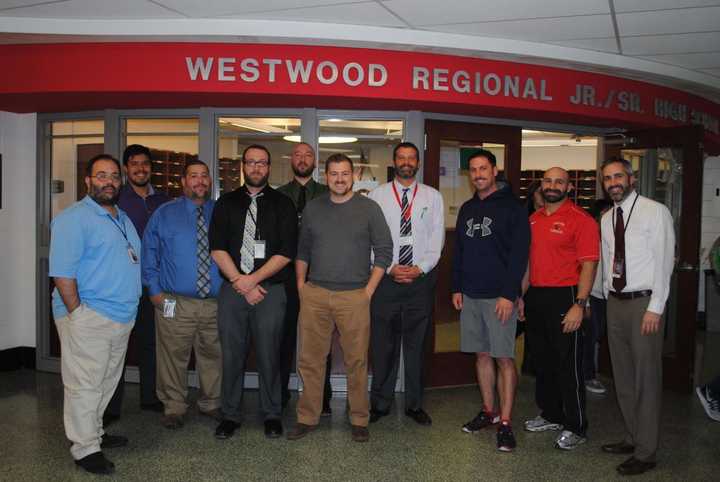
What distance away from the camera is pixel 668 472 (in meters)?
3.50

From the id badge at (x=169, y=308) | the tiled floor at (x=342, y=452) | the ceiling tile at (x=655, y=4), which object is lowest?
the tiled floor at (x=342, y=452)

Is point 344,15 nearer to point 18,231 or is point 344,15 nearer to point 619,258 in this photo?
point 619,258

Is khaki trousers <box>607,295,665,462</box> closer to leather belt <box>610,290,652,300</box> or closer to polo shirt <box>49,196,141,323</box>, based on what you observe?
leather belt <box>610,290,652,300</box>

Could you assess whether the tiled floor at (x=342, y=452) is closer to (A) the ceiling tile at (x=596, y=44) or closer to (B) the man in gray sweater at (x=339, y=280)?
(B) the man in gray sweater at (x=339, y=280)

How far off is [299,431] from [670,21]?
3499 millimetres

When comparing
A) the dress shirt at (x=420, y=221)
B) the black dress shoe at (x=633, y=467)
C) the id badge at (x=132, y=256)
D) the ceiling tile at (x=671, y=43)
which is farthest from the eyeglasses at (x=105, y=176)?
the ceiling tile at (x=671, y=43)

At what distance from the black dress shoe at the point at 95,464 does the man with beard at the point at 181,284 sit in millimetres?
731

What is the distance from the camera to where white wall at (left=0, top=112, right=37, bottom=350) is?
5496 mm

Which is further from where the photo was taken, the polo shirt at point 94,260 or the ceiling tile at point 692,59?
the ceiling tile at point 692,59

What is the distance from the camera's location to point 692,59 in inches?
197

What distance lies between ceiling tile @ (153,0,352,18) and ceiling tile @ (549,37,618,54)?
70.7 inches

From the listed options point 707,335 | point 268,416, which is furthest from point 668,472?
point 707,335

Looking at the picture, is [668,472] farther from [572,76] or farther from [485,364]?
[572,76]

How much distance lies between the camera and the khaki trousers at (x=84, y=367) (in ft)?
10.7
